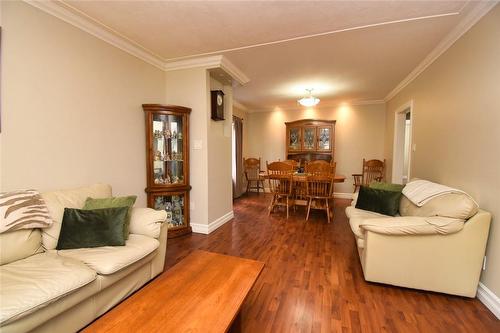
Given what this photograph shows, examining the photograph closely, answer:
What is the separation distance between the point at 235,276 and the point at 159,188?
6.38 ft

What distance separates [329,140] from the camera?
5.60m

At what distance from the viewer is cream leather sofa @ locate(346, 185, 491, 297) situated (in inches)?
69.4

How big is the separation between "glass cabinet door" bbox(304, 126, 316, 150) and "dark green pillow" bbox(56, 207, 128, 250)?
471 centimetres

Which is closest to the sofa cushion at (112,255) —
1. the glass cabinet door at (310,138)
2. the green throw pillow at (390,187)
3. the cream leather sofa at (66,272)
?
the cream leather sofa at (66,272)

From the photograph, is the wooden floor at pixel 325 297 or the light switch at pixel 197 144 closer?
the wooden floor at pixel 325 297

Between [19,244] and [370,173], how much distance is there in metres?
5.90

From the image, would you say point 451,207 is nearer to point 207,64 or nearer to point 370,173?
point 207,64

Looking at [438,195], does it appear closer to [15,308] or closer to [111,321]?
[111,321]

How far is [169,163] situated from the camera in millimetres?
3180

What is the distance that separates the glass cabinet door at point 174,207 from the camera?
3.15 metres

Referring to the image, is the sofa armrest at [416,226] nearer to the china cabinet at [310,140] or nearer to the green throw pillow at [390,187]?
the green throw pillow at [390,187]

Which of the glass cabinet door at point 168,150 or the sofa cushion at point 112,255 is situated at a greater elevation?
the glass cabinet door at point 168,150

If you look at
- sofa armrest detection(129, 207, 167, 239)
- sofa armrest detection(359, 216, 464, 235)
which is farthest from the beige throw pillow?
sofa armrest detection(359, 216, 464, 235)

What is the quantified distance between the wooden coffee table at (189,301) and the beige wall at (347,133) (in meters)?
4.95
